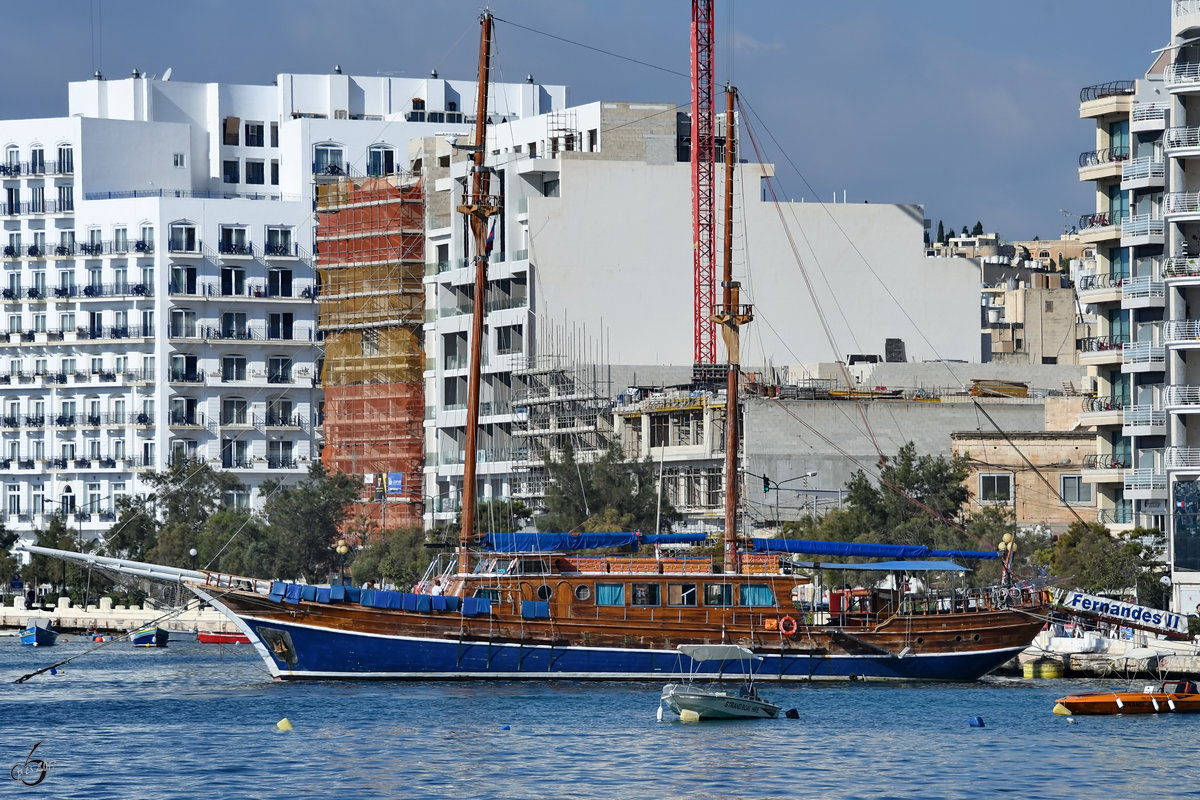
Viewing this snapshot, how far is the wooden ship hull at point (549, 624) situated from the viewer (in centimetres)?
7756

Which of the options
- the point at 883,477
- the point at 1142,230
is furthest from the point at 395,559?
the point at 1142,230

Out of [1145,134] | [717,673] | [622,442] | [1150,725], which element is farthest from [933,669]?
[622,442]

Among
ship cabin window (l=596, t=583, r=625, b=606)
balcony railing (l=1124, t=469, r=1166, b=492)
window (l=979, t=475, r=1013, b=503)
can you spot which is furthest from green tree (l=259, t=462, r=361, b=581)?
ship cabin window (l=596, t=583, r=625, b=606)

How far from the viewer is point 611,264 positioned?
139125mm

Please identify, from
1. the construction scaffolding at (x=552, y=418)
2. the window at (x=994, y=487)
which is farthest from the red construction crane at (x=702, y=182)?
the window at (x=994, y=487)

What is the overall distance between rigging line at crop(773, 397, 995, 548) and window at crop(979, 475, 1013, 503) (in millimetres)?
4664

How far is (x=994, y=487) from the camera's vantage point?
108438 mm

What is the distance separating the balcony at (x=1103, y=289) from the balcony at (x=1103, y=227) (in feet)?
5.29

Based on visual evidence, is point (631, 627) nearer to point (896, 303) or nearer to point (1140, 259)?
point (1140, 259)

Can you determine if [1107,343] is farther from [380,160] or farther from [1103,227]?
[380,160]

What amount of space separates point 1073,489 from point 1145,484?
14770 millimetres

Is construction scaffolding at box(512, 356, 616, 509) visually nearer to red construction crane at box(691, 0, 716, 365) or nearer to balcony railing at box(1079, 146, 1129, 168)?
red construction crane at box(691, 0, 716, 365)

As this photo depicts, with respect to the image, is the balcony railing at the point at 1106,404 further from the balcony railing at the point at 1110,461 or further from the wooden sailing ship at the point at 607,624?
the wooden sailing ship at the point at 607,624

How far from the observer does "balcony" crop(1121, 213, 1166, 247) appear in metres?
94.0
